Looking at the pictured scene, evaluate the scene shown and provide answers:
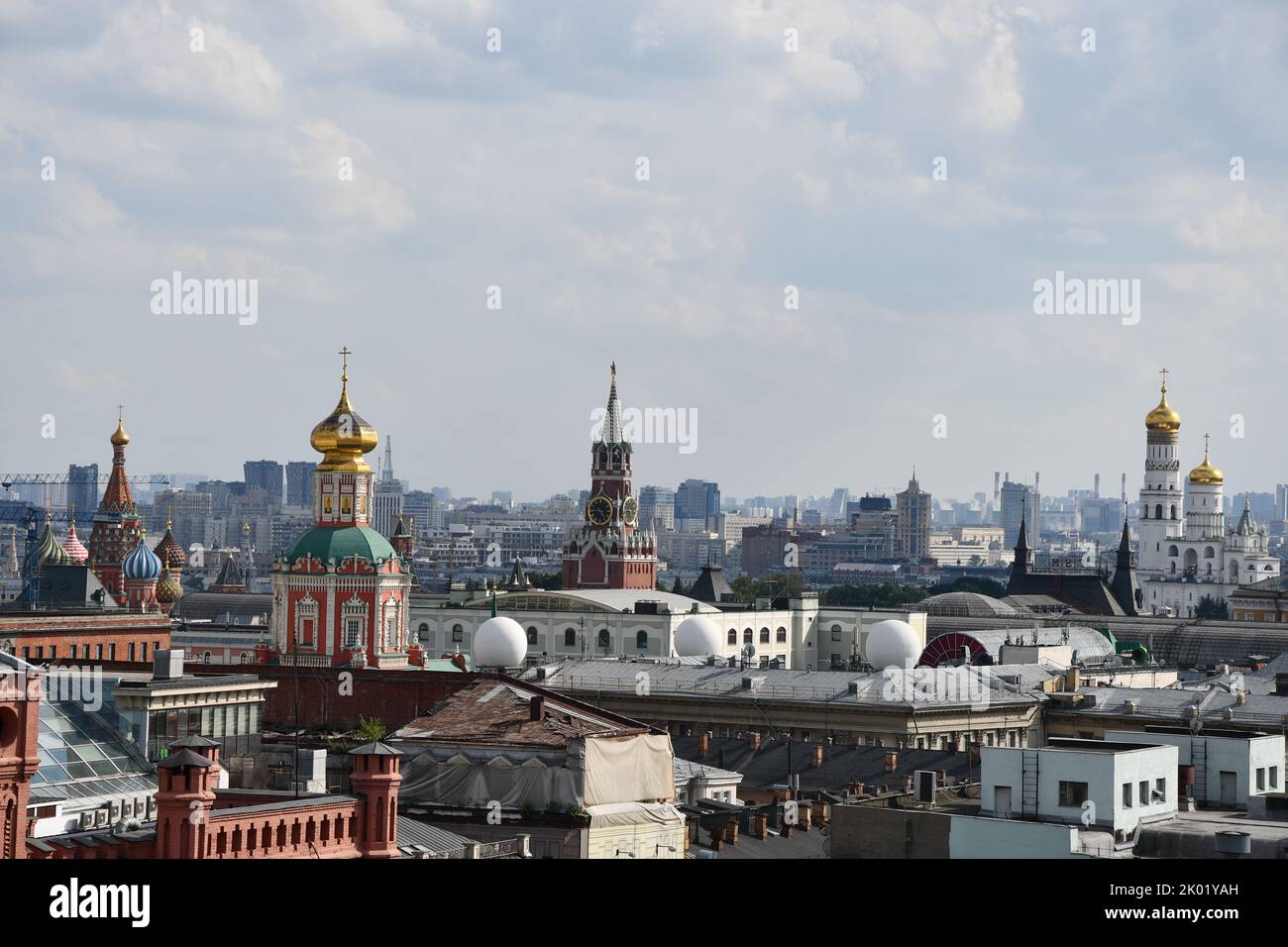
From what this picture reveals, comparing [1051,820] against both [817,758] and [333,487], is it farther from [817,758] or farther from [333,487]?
[333,487]

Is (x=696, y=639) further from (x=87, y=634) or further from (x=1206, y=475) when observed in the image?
(x=1206, y=475)

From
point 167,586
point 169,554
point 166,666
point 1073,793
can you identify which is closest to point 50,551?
point 167,586

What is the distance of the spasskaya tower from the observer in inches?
4564

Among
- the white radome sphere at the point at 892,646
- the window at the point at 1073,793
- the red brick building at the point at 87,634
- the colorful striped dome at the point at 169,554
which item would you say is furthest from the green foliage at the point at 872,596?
the window at the point at 1073,793

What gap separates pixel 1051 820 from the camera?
3039cm

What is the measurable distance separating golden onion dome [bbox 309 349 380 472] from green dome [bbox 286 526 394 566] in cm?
178

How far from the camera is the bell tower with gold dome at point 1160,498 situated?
16025 cm

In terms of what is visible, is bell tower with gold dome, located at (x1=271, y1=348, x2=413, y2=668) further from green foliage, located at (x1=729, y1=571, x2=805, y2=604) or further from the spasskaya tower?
green foliage, located at (x1=729, y1=571, x2=805, y2=604)

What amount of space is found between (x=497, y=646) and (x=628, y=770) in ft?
88.8

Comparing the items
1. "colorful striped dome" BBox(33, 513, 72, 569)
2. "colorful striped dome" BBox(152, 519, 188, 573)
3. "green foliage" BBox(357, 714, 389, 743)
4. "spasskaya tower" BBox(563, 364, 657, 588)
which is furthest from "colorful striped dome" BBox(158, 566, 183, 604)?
"green foliage" BBox(357, 714, 389, 743)

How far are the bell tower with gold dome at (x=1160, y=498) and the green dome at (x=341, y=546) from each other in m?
105

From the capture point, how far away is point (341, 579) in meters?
63.2
